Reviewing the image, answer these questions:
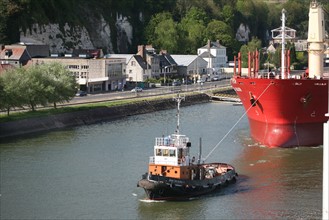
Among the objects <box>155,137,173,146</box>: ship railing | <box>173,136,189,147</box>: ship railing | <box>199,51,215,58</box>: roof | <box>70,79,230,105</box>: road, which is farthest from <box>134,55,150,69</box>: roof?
<box>155,137,173,146</box>: ship railing

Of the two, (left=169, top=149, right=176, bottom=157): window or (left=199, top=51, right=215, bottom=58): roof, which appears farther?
(left=199, top=51, right=215, bottom=58): roof

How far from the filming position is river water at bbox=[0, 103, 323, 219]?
1131 inches

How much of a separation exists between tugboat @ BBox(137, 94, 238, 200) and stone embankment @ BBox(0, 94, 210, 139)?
1892 centimetres

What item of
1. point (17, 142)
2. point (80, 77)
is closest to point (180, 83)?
point (80, 77)

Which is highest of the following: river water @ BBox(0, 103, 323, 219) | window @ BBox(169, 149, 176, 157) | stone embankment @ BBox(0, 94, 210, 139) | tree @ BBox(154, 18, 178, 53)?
tree @ BBox(154, 18, 178, 53)

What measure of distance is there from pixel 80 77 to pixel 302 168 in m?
40.7

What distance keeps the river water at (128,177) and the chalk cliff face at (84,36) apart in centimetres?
3827

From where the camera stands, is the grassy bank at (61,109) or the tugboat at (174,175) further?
the grassy bank at (61,109)

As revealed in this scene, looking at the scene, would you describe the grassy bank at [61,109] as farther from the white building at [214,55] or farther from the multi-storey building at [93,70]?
the white building at [214,55]

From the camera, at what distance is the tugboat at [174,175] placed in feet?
98.3

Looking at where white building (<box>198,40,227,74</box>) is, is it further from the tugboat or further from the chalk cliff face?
the tugboat

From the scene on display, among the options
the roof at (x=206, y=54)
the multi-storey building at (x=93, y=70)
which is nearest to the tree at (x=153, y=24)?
the roof at (x=206, y=54)

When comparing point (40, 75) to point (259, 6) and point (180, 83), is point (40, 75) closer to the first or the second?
point (180, 83)

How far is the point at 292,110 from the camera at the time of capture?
42.4 meters
